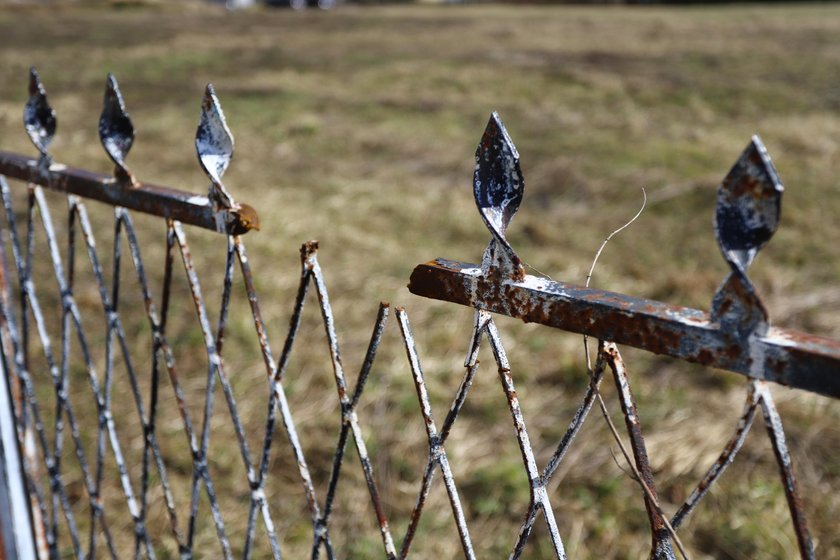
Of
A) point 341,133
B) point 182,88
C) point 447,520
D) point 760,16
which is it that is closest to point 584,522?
point 447,520

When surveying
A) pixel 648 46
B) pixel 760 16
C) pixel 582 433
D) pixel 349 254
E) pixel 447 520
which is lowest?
pixel 447 520

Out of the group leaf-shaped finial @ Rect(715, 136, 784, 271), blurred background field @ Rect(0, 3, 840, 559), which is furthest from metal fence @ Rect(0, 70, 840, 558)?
blurred background field @ Rect(0, 3, 840, 559)

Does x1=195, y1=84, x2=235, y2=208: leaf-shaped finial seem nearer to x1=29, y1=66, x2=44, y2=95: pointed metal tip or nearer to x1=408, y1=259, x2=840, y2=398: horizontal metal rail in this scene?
x1=408, y1=259, x2=840, y2=398: horizontal metal rail

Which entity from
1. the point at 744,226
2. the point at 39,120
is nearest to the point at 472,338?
the point at 744,226

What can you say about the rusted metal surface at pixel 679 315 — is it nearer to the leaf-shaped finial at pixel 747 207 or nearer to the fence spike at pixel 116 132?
the leaf-shaped finial at pixel 747 207

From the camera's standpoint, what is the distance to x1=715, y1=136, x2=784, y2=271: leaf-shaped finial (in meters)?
0.57

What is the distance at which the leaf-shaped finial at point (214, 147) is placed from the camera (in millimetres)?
1001

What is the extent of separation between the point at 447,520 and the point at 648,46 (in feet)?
38.7

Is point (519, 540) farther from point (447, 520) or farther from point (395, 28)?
point (395, 28)

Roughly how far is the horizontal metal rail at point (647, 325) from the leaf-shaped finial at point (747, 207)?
0.08m

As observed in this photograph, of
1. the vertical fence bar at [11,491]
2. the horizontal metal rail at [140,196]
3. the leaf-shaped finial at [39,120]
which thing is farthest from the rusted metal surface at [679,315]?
the vertical fence bar at [11,491]

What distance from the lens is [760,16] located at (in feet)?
58.6

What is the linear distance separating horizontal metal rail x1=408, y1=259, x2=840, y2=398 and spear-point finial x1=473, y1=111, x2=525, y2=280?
49 millimetres

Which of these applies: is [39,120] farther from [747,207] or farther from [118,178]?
[747,207]
